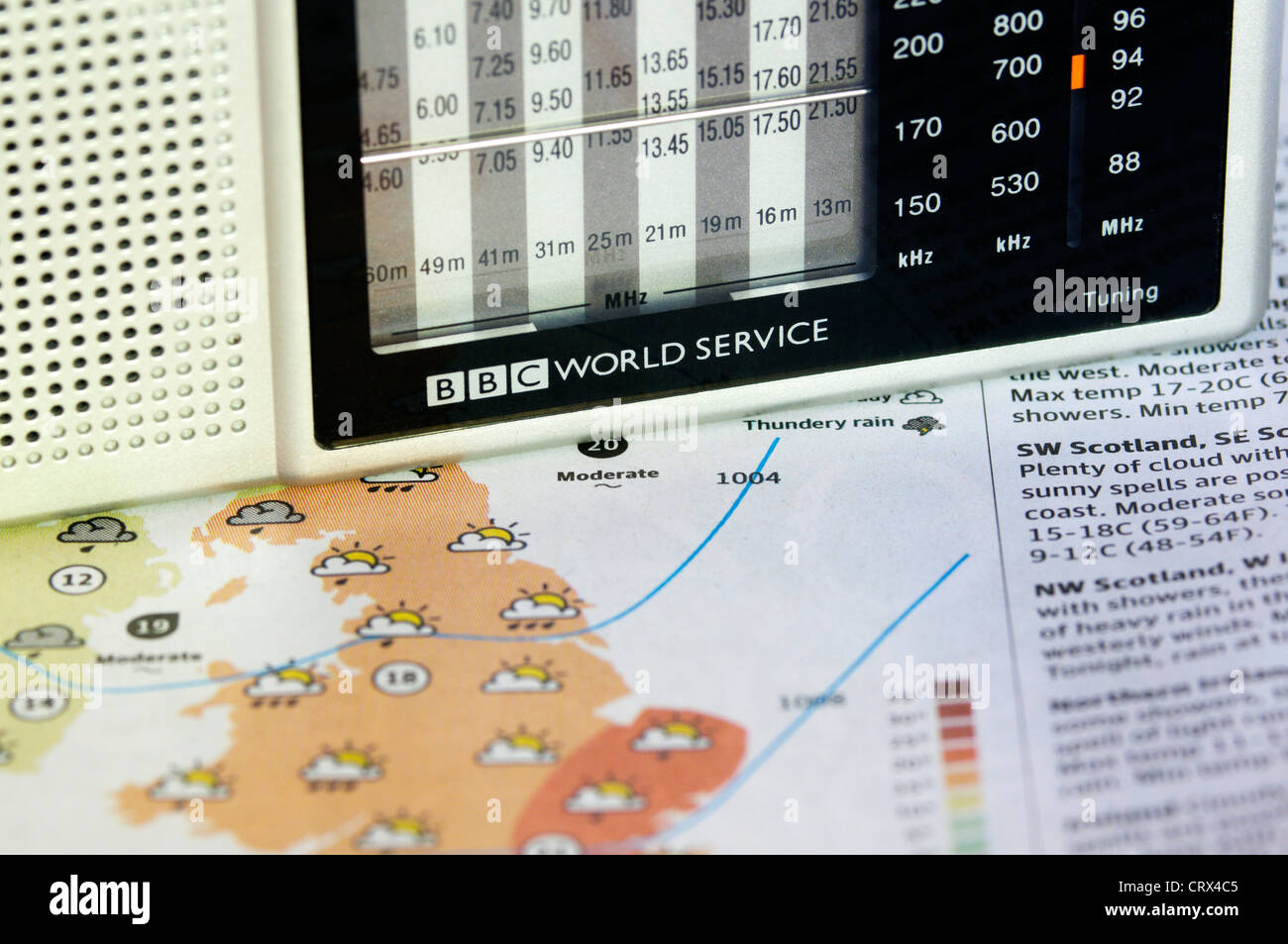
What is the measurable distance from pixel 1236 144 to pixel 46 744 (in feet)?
1.89

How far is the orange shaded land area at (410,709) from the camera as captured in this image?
1.86 ft

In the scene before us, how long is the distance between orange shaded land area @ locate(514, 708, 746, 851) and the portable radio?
0.20 metres

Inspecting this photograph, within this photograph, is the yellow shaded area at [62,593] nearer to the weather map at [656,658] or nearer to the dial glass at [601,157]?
the weather map at [656,658]

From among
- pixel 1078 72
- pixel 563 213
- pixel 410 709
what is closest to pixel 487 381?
pixel 563 213

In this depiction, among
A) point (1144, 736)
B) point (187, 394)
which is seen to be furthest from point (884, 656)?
point (187, 394)

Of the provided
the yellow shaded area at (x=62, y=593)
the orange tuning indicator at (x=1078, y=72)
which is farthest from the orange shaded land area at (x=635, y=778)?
the orange tuning indicator at (x=1078, y=72)

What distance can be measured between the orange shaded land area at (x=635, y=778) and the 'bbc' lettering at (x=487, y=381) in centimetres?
19

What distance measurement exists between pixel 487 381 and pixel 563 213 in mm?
80

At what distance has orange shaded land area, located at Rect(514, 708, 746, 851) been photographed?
56 cm

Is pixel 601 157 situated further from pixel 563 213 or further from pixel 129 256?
pixel 129 256

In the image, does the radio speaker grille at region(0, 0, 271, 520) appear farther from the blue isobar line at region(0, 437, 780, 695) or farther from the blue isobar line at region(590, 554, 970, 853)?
the blue isobar line at region(590, 554, 970, 853)

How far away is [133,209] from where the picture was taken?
26.4 inches

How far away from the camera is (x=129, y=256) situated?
2.22ft
